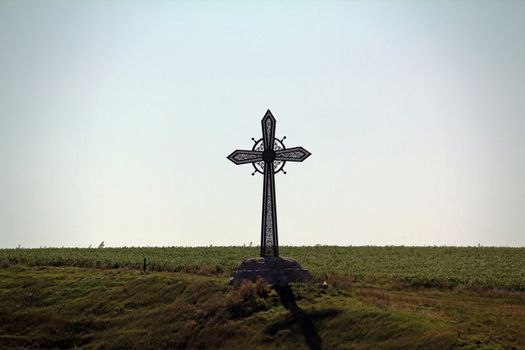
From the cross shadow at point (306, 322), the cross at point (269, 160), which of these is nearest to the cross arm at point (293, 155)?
the cross at point (269, 160)

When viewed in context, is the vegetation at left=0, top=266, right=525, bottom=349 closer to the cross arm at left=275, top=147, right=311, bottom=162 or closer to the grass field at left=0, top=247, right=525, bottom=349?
the grass field at left=0, top=247, right=525, bottom=349

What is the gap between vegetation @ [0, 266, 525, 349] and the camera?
1190 inches

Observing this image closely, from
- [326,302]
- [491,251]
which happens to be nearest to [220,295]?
[326,302]

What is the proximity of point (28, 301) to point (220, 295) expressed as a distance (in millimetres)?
13052

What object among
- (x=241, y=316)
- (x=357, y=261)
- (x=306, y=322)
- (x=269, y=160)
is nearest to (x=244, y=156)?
(x=269, y=160)

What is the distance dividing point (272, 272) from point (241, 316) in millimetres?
3781

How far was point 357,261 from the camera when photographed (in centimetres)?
5481

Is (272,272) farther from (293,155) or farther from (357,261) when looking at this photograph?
(357,261)

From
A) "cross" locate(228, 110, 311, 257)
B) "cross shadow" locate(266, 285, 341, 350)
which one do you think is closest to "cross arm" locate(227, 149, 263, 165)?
"cross" locate(228, 110, 311, 257)

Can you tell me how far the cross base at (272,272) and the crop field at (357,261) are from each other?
7.71ft

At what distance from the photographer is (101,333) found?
121 ft

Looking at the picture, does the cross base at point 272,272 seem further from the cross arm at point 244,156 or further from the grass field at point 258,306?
the cross arm at point 244,156

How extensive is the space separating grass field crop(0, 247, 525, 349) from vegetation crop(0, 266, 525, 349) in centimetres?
6

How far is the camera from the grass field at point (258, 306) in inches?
1212
